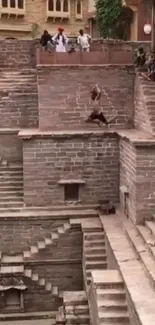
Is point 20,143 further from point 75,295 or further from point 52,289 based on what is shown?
point 75,295

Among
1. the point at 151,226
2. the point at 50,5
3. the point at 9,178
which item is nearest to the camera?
the point at 151,226

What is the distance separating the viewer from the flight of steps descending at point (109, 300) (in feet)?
42.3

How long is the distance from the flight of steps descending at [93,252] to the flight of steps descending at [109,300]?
8.57 ft

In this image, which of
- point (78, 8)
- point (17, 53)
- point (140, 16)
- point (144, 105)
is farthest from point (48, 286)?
point (78, 8)

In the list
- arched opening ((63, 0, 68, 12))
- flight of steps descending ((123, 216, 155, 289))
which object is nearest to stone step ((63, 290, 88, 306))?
flight of steps descending ((123, 216, 155, 289))

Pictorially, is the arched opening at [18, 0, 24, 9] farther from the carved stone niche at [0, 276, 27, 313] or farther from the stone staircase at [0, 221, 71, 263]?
the carved stone niche at [0, 276, 27, 313]

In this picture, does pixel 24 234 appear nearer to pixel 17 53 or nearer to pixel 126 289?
pixel 126 289

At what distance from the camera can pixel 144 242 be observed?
15164 mm

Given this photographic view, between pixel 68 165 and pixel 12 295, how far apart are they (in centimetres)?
424

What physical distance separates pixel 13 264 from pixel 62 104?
5.18m

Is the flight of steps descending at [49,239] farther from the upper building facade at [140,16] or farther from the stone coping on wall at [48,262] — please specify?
the upper building facade at [140,16]

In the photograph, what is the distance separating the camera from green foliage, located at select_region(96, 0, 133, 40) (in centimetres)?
3164

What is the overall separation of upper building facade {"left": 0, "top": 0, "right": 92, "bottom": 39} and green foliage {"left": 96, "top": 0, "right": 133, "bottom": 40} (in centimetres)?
301

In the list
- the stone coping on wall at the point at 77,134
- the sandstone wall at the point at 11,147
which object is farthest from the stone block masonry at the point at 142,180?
the sandstone wall at the point at 11,147
